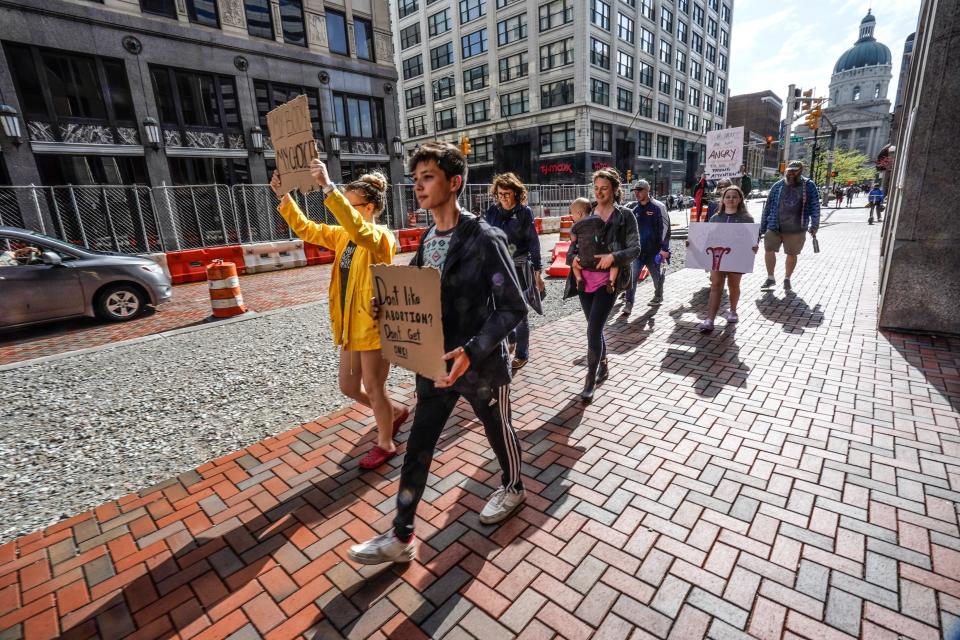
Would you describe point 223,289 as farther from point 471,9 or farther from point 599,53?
point 471,9

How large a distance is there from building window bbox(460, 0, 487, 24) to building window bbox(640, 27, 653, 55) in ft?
51.0

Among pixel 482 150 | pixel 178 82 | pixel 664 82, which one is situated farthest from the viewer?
pixel 664 82

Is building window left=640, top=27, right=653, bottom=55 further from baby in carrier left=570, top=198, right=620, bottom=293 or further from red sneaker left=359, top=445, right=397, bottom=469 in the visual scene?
red sneaker left=359, top=445, right=397, bottom=469

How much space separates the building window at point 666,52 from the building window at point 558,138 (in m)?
18.0

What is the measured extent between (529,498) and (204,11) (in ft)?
79.0

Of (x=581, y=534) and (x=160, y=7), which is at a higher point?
(x=160, y=7)

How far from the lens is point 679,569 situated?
241cm

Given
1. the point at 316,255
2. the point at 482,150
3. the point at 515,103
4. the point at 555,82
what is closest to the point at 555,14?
the point at 555,82

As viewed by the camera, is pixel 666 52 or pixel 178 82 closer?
pixel 178 82

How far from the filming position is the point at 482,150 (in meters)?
45.6

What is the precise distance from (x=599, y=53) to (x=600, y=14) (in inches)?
118

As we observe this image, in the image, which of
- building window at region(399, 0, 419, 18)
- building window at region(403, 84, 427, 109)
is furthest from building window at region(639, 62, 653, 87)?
building window at region(399, 0, 419, 18)

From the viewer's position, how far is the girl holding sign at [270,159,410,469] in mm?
3078

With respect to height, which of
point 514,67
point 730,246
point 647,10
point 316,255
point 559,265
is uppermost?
point 647,10
